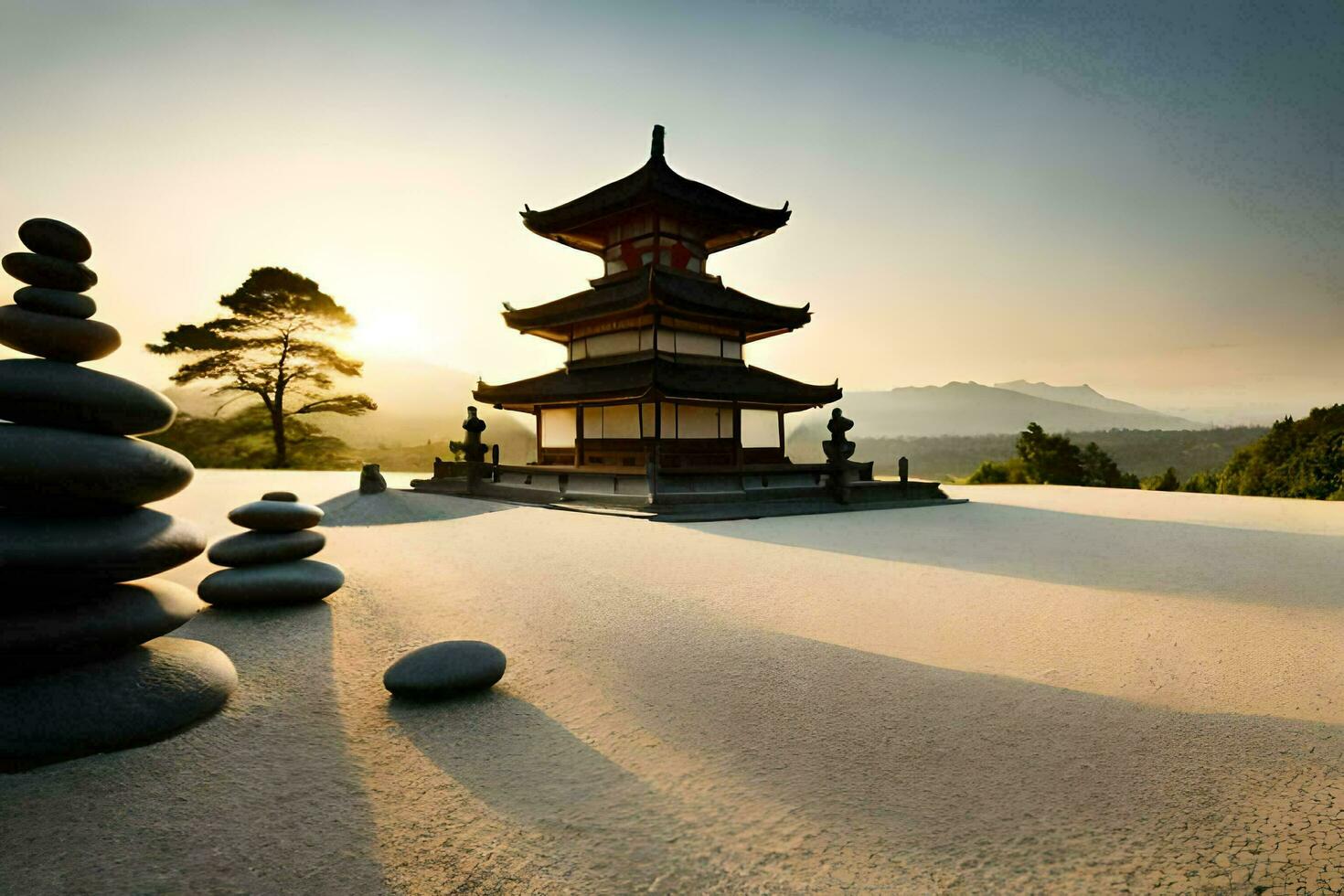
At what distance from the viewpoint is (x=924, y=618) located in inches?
210

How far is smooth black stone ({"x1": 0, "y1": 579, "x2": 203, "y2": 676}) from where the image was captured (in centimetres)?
297

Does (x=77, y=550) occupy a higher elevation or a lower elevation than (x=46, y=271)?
lower

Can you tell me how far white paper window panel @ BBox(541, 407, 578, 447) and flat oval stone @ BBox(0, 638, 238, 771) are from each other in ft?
51.5

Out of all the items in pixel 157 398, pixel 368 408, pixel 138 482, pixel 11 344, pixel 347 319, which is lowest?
pixel 138 482

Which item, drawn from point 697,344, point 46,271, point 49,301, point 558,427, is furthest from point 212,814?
point 558,427

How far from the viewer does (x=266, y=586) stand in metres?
5.32

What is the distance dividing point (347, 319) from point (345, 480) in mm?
12108

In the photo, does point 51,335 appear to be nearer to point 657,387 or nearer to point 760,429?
point 657,387

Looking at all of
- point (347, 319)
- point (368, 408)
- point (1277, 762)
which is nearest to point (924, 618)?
point (1277, 762)

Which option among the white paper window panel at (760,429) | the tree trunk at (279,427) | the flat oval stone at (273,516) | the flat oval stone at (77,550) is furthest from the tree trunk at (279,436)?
the flat oval stone at (77,550)

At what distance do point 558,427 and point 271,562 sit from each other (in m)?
14.3

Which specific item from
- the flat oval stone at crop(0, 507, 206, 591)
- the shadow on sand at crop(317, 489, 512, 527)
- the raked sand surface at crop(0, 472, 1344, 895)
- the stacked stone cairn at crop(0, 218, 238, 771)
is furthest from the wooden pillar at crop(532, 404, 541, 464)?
the flat oval stone at crop(0, 507, 206, 591)

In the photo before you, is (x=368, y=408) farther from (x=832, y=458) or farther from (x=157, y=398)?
(x=157, y=398)

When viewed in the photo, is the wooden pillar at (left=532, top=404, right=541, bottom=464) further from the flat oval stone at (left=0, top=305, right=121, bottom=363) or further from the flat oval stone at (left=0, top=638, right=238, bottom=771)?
the flat oval stone at (left=0, top=638, right=238, bottom=771)
